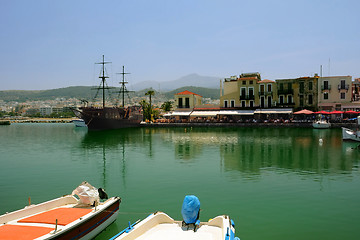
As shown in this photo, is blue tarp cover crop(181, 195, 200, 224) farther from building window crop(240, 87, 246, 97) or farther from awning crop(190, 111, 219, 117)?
building window crop(240, 87, 246, 97)

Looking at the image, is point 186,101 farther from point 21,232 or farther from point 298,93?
point 21,232

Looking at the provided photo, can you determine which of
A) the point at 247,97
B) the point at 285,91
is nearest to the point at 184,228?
the point at 285,91

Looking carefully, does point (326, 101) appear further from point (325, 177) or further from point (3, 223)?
point (3, 223)

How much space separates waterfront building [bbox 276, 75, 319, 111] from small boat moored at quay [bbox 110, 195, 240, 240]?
5988 cm

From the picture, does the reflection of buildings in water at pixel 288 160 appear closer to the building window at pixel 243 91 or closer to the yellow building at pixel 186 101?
the building window at pixel 243 91

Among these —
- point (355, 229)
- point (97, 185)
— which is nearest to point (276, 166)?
point (355, 229)

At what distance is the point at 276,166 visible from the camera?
19.6 meters

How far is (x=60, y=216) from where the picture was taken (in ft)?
26.9

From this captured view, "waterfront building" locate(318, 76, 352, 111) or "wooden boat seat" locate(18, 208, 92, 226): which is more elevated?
"waterfront building" locate(318, 76, 352, 111)

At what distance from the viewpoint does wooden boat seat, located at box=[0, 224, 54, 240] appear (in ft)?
22.1

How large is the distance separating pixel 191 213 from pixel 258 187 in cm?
735

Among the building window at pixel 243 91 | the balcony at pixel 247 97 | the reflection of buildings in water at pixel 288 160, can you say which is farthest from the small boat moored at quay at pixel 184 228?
the building window at pixel 243 91

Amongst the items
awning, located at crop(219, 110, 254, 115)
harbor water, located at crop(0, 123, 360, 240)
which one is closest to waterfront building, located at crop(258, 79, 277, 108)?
awning, located at crop(219, 110, 254, 115)

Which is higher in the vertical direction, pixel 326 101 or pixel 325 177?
pixel 326 101
